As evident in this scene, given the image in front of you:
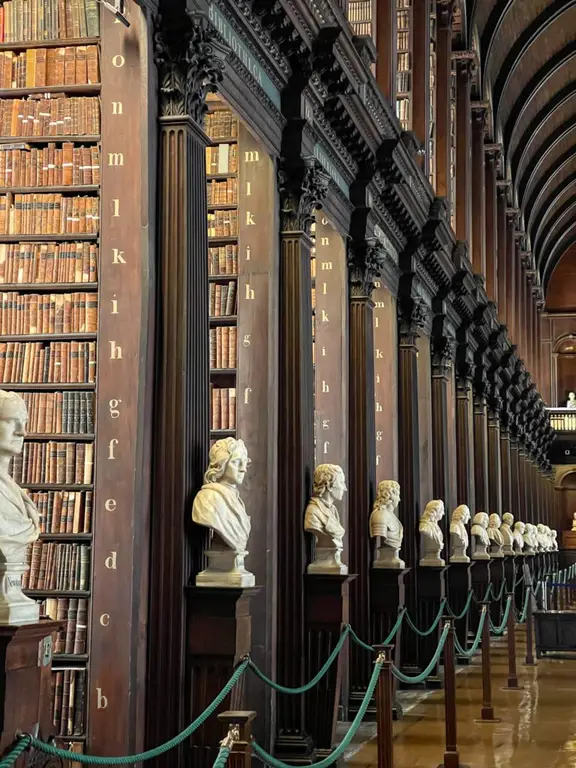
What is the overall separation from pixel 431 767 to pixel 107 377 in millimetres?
3788

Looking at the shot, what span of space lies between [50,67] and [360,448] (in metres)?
5.38

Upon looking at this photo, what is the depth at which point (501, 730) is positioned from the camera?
9.88 m

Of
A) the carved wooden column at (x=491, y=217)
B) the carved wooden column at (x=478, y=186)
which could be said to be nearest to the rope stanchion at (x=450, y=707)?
the carved wooden column at (x=478, y=186)

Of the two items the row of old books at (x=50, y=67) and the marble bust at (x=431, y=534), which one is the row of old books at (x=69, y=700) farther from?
the marble bust at (x=431, y=534)

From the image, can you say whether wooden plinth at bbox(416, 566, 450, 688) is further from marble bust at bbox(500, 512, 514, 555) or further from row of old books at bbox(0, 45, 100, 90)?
row of old books at bbox(0, 45, 100, 90)

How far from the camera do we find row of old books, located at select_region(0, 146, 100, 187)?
6859mm

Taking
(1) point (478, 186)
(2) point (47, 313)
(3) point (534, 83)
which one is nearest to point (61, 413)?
(2) point (47, 313)

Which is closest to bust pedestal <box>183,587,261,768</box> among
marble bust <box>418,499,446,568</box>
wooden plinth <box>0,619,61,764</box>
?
wooden plinth <box>0,619,61,764</box>

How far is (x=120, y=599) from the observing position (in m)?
6.21

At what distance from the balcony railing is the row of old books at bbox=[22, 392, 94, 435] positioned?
35.8m

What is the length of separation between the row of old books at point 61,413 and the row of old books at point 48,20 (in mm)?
2155

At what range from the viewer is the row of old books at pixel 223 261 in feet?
28.2

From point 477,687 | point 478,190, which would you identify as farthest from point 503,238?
point 477,687

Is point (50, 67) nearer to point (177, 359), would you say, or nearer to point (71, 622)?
point (177, 359)
